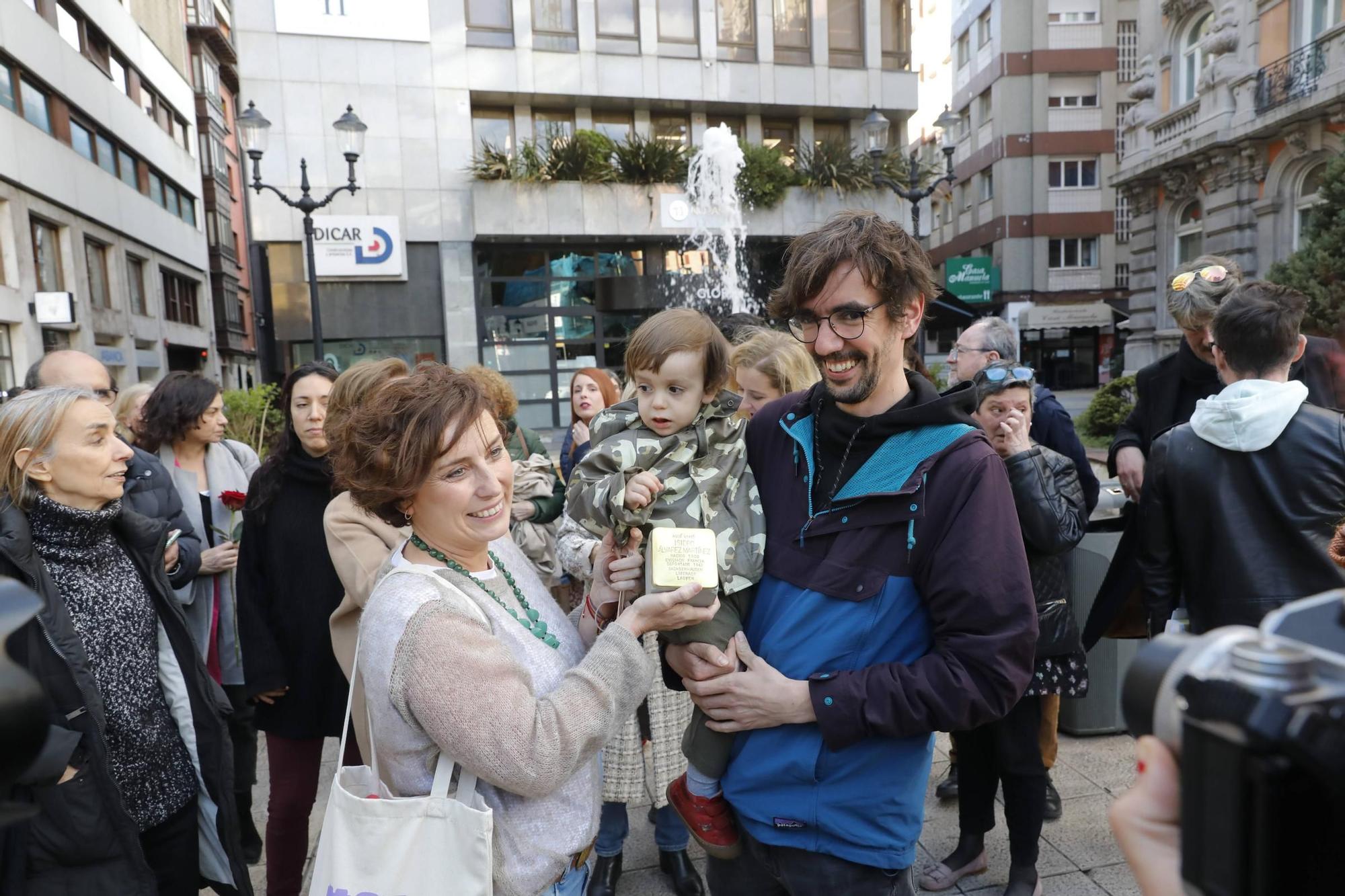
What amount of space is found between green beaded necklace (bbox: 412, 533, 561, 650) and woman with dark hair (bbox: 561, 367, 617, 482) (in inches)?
106

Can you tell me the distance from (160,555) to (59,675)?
24.2 inches

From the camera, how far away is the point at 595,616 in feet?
7.02

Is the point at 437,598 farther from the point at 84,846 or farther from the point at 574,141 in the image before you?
the point at 574,141

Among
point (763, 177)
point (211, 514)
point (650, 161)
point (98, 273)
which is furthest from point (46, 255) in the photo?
point (211, 514)

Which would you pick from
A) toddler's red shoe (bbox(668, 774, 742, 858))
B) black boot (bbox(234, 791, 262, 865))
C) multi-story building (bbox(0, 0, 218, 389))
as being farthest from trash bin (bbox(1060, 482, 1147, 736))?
multi-story building (bbox(0, 0, 218, 389))

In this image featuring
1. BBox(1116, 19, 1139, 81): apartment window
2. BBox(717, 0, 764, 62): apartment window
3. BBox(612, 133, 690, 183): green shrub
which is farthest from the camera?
BBox(1116, 19, 1139, 81): apartment window

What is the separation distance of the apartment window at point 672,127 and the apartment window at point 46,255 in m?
15.0

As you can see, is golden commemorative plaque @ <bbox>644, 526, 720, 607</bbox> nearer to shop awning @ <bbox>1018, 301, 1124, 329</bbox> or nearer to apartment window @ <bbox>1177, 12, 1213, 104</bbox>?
apartment window @ <bbox>1177, 12, 1213, 104</bbox>

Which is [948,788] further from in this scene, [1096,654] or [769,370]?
[769,370]

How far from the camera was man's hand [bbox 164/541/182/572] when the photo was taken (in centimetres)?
333

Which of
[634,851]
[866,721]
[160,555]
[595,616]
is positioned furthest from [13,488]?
[634,851]

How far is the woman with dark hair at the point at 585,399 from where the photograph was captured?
15.6 ft

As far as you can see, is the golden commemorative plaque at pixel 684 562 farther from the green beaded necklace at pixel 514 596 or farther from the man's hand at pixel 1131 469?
the man's hand at pixel 1131 469

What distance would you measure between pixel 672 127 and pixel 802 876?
21.0m
